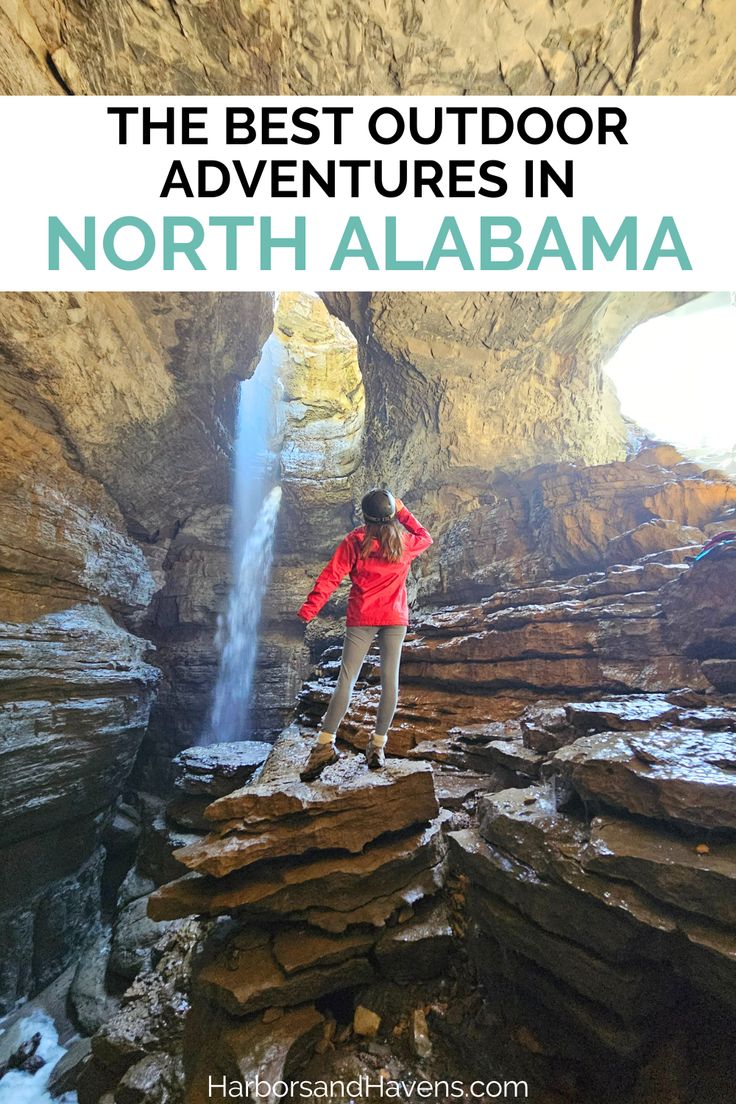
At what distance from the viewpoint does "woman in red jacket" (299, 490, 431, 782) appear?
4.30 meters

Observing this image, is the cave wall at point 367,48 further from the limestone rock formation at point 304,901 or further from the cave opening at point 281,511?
the cave opening at point 281,511

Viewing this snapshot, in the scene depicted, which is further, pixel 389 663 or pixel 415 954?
pixel 389 663

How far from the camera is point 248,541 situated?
20422 millimetres

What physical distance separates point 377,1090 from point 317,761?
7.29ft

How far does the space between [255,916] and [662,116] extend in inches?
505

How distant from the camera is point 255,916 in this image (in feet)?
12.8

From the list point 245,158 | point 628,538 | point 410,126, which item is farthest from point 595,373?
point 245,158

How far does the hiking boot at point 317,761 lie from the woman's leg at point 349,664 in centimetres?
40

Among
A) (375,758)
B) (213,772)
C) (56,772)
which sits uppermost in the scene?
(375,758)

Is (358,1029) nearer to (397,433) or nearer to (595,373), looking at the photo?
(397,433)

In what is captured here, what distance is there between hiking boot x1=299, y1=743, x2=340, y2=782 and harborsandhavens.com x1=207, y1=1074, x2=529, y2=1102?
1983 millimetres

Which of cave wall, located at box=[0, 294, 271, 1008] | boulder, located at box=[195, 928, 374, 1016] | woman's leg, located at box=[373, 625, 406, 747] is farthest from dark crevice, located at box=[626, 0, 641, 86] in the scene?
boulder, located at box=[195, 928, 374, 1016]

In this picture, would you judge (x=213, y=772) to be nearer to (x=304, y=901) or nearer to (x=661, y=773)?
(x=304, y=901)

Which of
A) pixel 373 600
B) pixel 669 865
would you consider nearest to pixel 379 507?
pixel 373 600
